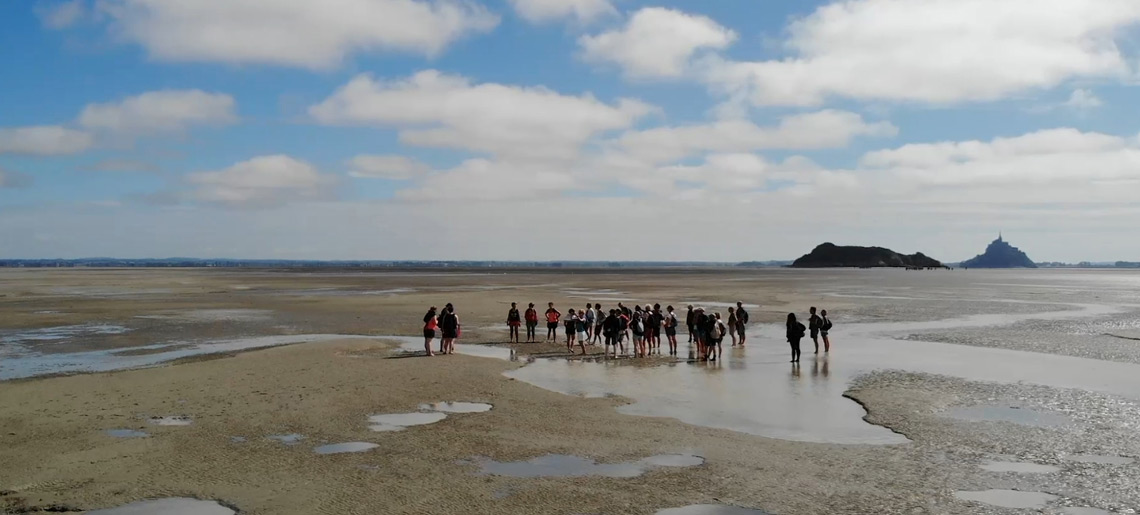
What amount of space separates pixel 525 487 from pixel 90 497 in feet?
18.2

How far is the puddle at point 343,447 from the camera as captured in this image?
12.2 meters

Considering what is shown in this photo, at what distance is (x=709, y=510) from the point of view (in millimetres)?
9516

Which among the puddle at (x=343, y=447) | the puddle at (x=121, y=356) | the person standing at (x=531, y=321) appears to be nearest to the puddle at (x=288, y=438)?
the puddle at (x=343, y=447)

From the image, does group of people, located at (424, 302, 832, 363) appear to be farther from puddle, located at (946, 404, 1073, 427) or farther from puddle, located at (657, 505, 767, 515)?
puddle, located at (657, 505, 767, 515)

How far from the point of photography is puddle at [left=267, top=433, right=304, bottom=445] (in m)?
12.8

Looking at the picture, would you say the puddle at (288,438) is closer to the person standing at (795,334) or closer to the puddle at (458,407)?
the puddle at (458,407)

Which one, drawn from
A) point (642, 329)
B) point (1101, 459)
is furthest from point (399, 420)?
point (642, 329)

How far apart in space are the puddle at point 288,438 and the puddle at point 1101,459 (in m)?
12.0

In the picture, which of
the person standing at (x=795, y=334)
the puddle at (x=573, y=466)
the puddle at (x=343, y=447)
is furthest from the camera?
the person standing at (x=795, y=334)

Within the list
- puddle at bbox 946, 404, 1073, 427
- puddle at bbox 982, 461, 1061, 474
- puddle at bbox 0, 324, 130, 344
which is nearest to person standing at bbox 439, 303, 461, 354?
puddle at bbox 946, 404, 1073, 427

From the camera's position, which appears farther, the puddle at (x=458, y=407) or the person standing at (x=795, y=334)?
the person standing at (x=795, y=334)

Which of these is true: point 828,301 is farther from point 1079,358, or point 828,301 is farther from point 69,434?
point 69,434

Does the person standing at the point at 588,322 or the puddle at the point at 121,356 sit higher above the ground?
the person standing at the point at 588,322

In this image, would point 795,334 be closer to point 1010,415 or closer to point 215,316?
point 1010,415
